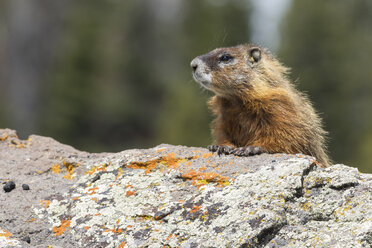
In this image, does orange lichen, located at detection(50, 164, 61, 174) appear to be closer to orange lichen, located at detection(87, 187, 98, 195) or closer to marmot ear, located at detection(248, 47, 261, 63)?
orange lichen, located at detection(87, 187, 98, 195)

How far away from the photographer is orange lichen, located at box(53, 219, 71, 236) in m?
5.23

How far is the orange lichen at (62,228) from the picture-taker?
523cm

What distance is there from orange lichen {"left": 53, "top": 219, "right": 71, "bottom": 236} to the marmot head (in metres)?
3.24

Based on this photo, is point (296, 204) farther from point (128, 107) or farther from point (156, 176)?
point (128, 107)

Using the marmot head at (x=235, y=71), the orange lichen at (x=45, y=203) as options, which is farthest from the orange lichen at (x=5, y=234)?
the marmot head at (x=235, y=71)

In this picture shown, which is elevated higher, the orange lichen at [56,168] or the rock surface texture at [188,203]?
the orange lichen at [56,168]

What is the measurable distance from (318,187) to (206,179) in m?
1.06

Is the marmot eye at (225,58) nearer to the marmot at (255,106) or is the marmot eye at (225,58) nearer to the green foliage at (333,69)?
the marmot at (255,106)

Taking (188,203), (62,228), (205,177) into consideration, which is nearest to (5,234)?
(62,228)

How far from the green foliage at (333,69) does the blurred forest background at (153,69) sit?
64 millimetres

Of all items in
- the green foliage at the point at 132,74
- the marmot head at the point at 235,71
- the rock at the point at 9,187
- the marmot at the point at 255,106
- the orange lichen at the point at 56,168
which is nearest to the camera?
the rock at the point at 9,187

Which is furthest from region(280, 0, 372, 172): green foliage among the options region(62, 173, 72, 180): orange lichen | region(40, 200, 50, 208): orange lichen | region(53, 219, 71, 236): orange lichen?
region(53, 219, 71, 236): orange lichen

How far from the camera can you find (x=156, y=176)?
19.0 ft

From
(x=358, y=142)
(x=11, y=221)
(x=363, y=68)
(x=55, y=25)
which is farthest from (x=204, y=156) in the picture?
(x=55, y=25)
